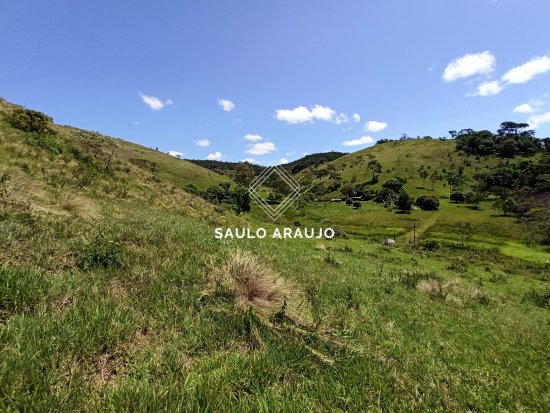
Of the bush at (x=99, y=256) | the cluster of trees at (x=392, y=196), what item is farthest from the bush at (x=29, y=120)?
the cluster of trees at (x=392, y=196)

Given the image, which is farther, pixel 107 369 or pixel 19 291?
pixel 19 291

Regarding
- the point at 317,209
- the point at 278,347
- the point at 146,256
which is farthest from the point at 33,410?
the point at 317,209

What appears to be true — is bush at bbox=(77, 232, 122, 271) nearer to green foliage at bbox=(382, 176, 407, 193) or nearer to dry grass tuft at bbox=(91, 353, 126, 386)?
dry grass tuft at bbox=(91, 353, 126, 386)

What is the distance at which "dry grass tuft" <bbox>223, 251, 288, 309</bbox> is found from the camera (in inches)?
259

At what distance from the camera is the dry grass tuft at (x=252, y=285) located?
21.6 feet

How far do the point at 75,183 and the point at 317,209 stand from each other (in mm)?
116858

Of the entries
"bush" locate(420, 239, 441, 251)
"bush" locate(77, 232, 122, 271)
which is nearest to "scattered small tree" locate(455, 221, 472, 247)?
"bush" locate(420, 239, 441, 251)

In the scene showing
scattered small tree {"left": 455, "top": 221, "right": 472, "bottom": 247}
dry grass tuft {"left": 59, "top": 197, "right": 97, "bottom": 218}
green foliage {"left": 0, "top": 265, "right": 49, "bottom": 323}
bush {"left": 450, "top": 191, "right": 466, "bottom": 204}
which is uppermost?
bush {"left": 450, "top": 191, "right": 466, "bottom": 204}

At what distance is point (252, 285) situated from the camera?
688 cm

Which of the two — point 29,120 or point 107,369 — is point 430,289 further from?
point 29,120

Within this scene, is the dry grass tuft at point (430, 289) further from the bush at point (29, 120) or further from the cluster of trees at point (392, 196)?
the cluster of trees at point (392, 196)

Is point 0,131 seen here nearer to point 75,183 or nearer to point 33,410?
point 75,183

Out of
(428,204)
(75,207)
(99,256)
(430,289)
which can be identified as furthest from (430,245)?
(99,256)

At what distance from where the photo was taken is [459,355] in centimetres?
756
